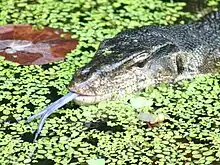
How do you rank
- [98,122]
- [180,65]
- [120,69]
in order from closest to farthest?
1. [98,122]
2. [120,69]
3. [180,65]

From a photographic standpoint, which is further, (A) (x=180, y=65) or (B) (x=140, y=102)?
(A) (x=180, y=65)

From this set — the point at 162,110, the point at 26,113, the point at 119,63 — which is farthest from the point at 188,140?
the point at 26,113

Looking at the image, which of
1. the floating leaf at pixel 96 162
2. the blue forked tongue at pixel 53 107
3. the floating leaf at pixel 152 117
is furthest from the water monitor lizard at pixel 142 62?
the floating leaf at pixel 96 162

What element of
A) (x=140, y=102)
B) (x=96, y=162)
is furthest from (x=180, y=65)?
(x=96, y=162)

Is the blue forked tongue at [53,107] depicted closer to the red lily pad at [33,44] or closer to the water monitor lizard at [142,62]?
the water monitor lizard at [142,62]

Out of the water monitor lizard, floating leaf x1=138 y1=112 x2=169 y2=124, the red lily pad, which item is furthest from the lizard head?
the red lily pad

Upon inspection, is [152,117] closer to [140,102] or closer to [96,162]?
[140,102]

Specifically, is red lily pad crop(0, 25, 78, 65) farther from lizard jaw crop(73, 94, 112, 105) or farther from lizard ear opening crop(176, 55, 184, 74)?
lizard ear opening crop(176, 55, 184, 74)
